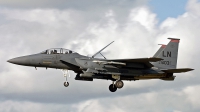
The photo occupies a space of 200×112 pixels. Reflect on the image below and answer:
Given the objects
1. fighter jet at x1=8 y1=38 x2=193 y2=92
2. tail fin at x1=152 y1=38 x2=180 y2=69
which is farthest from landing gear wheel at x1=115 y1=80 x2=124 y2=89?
tail fin at x1=152 y1=38 x2=180 y2=69

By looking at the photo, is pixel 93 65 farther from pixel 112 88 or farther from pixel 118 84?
pixel 112 88

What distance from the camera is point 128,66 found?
41.6m

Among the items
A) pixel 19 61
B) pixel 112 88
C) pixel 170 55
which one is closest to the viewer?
pixel 19 61

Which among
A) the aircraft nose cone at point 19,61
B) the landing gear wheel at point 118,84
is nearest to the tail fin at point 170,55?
the landing gear wheel at point 118,84

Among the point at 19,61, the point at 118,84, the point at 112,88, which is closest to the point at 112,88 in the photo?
the point at 112,88

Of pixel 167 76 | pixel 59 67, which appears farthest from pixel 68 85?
pixel 167 76

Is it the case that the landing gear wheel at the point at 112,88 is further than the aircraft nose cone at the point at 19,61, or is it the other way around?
the landing gear wheel at the point at 112,88

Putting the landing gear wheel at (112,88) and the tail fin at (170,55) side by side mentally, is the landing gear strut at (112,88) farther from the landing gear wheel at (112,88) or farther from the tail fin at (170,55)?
the tail fin at (170,55)

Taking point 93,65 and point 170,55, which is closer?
point 93,65

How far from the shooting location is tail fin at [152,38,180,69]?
4403 centimetres

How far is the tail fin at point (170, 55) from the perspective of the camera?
144 ft

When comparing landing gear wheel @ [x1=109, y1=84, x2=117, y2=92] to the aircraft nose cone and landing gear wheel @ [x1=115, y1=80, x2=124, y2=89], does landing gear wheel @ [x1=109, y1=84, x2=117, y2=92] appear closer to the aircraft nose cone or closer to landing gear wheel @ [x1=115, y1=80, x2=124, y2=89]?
landing gear wheel @ [x1=115, y1=80, x2=124, y2=89]

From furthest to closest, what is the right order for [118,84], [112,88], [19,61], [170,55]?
[170,55], [112,88], [118,84], [19,61]

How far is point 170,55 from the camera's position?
44375 mm
